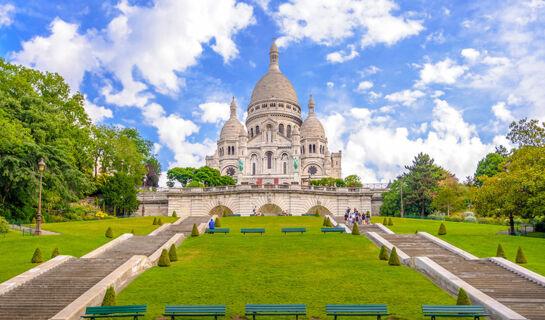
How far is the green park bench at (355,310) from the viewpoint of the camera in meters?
13.3

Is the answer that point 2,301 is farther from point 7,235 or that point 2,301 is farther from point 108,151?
point 108,151

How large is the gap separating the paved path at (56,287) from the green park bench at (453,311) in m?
12.3

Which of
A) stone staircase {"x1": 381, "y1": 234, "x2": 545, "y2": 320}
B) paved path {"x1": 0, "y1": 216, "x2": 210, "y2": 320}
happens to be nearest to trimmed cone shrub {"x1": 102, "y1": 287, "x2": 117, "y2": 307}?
paved path {"x1": 0, "y1": 216, "x2": 210, "y2": 320}

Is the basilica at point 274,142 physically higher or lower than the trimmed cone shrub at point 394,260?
higher

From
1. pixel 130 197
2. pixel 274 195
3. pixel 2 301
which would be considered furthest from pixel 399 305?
pixel 130 197

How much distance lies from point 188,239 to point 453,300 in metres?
17.4

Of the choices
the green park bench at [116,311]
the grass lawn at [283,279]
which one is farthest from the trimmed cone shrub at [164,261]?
the green park bench at [116,311]

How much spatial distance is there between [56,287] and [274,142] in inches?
3134

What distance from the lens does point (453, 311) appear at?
1370 centimetres

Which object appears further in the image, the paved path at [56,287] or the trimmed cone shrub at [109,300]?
the paved path at [56,287]

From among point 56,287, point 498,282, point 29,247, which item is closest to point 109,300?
point 56,287

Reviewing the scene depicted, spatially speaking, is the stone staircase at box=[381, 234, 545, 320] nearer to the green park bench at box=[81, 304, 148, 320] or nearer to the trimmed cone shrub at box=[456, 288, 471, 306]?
the trimmed cone shrub at box=[456, 288, 471, 306]

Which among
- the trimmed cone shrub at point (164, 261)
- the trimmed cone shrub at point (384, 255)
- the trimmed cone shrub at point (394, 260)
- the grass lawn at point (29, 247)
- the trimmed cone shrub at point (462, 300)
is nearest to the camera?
the trimmed cone shrub at point (462, 300)

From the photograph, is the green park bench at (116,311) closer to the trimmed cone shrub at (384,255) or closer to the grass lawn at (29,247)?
the grass lawn at (29,247)
